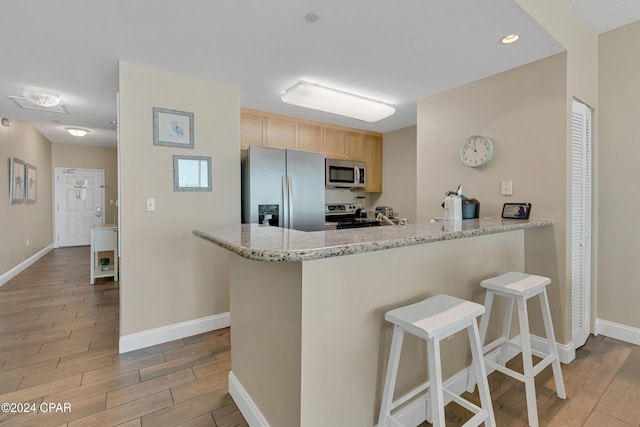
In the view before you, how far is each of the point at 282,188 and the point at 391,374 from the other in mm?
2169

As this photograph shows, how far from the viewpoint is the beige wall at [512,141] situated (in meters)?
2.24

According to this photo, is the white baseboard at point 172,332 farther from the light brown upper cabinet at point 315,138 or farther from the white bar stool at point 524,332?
the white bar stool at point 524,332

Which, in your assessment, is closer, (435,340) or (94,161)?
(435,340)

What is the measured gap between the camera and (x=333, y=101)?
9.59 feet

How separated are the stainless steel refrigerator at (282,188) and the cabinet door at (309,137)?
772 millimetres

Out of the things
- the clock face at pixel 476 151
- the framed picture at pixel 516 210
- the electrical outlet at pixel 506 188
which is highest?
the clock face at pixel 476 151

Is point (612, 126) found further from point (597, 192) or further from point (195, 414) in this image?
point (195, 414)

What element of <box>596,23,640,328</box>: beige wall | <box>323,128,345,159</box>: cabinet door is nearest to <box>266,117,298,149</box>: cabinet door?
<box>323,128,345,159</box>: cabinet door

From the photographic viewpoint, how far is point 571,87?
224cm

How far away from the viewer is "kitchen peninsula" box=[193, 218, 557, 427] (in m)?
1.20

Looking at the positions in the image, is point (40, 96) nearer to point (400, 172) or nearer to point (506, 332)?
point (400, 172)

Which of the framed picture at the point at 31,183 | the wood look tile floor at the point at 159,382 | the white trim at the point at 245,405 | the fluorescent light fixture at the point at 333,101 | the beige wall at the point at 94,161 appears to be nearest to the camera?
the white trim at the point at 245,405

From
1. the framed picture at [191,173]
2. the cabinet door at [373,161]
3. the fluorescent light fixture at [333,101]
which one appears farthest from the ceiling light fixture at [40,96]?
the cabinet door at [373,161]

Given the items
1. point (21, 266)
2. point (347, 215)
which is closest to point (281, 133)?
point (347, 215)
